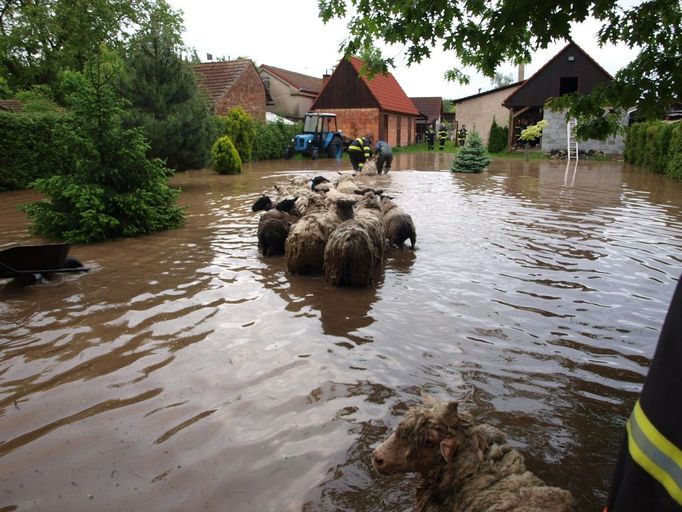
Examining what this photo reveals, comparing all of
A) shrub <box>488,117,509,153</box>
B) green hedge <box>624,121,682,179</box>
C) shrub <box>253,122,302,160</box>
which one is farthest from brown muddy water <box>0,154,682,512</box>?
shrub <box>488,117,509,153</box>

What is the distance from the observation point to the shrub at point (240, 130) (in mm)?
28844

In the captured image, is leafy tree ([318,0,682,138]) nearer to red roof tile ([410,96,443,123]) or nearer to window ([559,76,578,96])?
window ([559,76,578,96])

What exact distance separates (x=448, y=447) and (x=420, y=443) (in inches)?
6.2

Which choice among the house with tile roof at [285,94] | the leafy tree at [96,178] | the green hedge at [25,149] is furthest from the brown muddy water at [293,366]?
the house with tile roof at [285,94]

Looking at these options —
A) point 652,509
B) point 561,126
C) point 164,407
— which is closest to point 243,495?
point 164,407

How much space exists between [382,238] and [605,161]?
3041 cm

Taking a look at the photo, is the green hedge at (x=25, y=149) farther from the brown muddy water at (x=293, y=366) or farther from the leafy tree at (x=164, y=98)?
the brown muddy water at (x=293, y=366)

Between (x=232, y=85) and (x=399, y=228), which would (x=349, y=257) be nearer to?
(x=399, y=228)

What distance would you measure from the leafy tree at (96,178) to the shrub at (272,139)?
2259cm

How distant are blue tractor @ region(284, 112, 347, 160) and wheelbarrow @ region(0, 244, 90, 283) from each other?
27749mm

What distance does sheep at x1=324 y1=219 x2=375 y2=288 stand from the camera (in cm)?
668

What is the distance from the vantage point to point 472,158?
24.4 metres

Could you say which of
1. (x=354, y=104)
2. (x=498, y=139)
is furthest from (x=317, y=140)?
(x=498, y=139)

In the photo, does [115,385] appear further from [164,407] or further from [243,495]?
[243,495]
